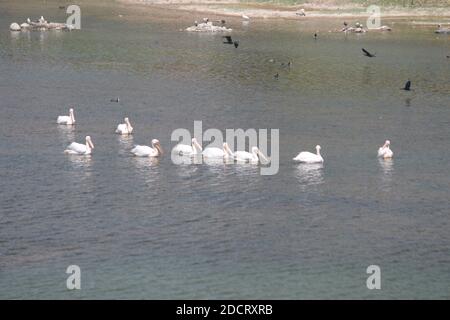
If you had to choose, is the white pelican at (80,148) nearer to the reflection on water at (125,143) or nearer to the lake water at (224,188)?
the lake water at (224,188)

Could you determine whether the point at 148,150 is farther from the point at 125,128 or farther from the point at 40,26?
the point at 40,26

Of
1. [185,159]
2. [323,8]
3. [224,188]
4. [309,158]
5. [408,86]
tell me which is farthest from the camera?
[323,8]

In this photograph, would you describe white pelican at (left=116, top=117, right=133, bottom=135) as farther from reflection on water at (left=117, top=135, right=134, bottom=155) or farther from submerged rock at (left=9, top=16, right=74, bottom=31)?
submerged rock at (left=9, top=16, right=74, bottom=31)

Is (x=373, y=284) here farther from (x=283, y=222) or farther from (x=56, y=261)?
(x=56, y=261)

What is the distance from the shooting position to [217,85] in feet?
173

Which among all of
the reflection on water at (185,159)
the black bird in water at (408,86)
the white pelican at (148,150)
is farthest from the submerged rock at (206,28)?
the white pelican at (148,150)

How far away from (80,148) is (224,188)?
5895mm

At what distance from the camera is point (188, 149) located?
3644cm

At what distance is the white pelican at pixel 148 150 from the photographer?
118 feet

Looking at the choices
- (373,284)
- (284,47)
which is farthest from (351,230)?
(284,47)

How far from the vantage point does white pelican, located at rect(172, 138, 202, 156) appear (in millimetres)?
36406

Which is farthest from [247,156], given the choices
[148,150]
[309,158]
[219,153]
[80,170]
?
[80,170]

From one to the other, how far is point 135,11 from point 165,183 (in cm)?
5868

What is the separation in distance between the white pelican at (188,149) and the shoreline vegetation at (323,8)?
161 ft
